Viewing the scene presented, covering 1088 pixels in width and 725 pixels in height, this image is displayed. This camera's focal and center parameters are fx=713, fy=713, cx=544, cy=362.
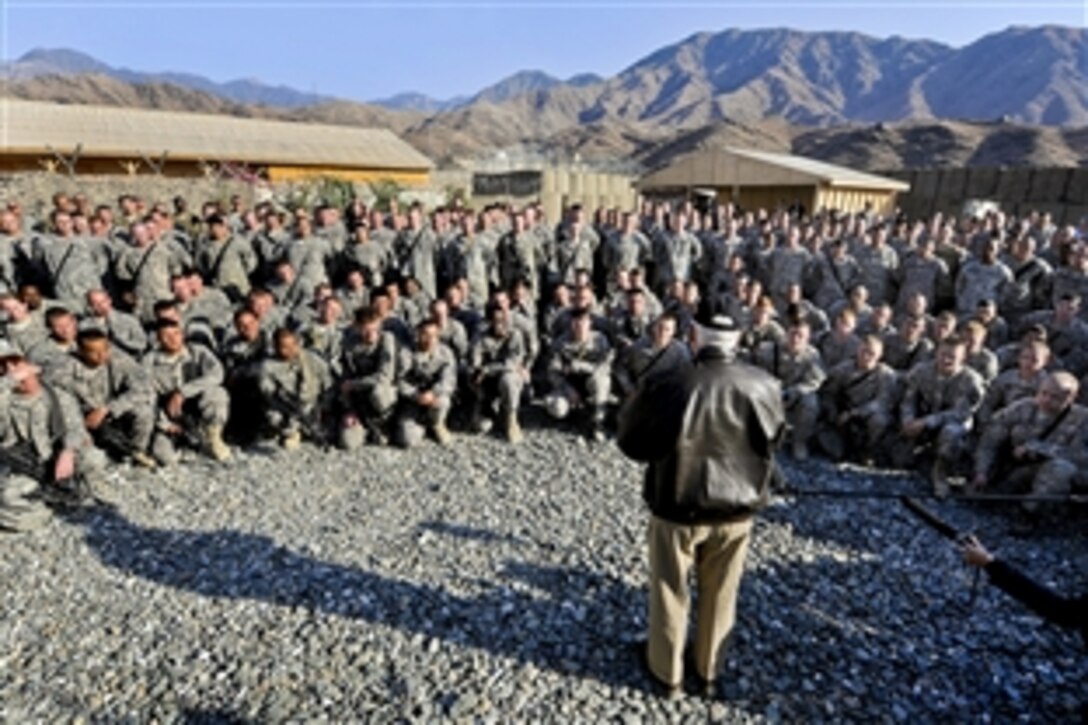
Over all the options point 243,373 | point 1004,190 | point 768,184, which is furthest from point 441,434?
point 1004,190

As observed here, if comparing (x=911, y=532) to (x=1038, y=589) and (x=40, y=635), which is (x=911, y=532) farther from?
(x=40, y=635)

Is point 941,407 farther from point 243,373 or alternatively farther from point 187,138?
point 187,138

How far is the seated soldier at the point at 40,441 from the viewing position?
20.4ft

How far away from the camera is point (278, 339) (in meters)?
7.66

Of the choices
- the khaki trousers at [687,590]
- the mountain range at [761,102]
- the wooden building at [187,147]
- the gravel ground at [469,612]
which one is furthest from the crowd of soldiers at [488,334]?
the mountain range at [761,102]

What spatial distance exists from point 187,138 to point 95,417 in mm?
25037

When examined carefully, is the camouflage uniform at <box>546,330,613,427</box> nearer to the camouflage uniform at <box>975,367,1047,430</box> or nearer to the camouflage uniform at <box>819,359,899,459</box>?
the camouflage uniform at <box>819,359,899,459</box>

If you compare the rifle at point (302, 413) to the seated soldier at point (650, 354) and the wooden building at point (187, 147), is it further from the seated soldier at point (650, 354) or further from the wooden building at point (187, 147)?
the wooden building at point (187, 147)

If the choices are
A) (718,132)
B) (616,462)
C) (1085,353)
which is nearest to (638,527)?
(616,462)

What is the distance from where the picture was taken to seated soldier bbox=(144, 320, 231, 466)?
23.8ft

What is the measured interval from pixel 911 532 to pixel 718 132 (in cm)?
7832

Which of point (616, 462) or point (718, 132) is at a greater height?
point (718, 132)

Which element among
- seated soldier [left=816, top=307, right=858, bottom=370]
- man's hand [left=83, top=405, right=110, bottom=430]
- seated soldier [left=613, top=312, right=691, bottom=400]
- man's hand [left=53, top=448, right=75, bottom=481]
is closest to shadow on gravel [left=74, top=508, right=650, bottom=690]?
man's hand [left=53, top=448, right=75, bottom=481]

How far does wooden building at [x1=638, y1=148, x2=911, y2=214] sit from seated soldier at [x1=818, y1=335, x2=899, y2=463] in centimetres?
1322
